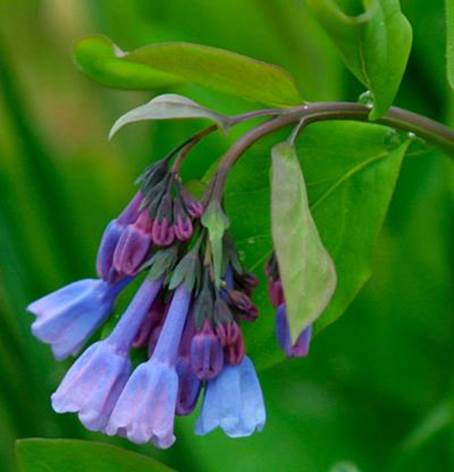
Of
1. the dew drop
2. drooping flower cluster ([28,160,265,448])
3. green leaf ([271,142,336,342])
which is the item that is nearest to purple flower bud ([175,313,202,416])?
drooping flower cluster ([28,160,265,448])

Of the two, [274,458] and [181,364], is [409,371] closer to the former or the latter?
[274,458]

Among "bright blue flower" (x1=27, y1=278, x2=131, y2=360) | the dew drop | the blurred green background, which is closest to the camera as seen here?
"bright blue flower" (x1=27, y1=278, x2=131, y2=360)

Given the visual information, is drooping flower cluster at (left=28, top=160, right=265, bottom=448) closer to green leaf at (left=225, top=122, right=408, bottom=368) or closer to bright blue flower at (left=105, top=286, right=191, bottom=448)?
bright blue flower at (left=105, top=286, right=191, bottom=448)

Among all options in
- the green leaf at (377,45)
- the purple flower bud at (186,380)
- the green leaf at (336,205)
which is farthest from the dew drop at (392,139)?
the purple flower bud at (186,380)

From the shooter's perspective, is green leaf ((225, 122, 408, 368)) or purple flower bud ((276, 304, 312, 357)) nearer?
purple flower bud ((276, 304, 312, 357))

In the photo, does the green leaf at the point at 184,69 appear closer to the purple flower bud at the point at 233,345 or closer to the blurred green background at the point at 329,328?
the purple flower bud at the point at 233,345

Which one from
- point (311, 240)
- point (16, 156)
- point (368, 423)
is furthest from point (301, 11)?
point (311, 240)

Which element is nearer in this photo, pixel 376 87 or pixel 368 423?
pixel 376 87
